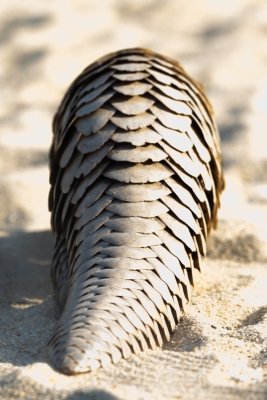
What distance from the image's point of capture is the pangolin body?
1294 mm

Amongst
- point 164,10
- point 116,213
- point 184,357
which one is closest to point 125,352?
point 184,357

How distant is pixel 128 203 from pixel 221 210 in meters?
0.90

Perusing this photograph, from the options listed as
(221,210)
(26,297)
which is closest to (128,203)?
(26,297)

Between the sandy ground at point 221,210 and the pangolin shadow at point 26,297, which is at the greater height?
the sandy ground at point 221,210

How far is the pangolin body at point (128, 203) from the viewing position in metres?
1.29

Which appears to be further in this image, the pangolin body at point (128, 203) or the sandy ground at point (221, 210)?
the pangolin body at point (128, 203)

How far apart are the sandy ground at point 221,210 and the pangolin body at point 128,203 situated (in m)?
0.08

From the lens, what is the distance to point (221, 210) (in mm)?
2299

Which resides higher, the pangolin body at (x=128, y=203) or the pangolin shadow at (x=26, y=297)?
the pangolin body at (x=128, y=203)

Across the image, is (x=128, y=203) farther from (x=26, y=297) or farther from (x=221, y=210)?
(x=221, y=210)

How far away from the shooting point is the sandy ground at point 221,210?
1188 mm

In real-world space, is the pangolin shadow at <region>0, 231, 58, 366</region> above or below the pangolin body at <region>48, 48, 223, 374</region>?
below

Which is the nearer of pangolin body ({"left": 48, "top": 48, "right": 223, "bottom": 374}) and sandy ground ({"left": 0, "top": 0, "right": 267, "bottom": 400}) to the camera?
sandy ground ({"left": 0, "top": 0, "right": 267, "bottom": 400})

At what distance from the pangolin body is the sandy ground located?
80 mm
